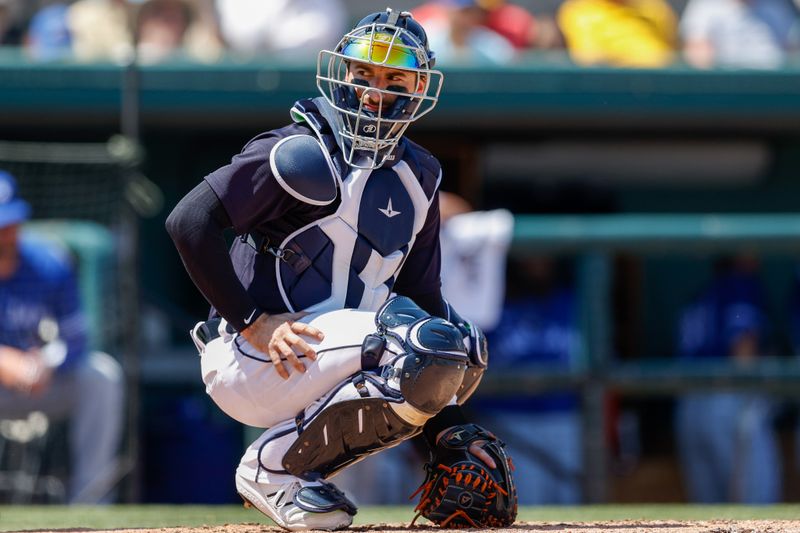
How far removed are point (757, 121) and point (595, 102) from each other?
3.62 ft

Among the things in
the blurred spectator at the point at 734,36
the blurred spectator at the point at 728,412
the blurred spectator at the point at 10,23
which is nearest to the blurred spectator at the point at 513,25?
the blurred spectator at the point at 734,36

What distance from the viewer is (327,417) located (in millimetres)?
3227

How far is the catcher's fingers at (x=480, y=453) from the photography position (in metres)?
3.43

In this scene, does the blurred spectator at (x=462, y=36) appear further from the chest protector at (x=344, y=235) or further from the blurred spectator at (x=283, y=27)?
the chest protector at (x=344, y=235)

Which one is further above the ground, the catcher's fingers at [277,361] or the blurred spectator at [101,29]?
the blurred spectator at [101,29]

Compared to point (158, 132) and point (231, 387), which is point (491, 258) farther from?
point (231, 387)

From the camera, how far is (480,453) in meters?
3.44

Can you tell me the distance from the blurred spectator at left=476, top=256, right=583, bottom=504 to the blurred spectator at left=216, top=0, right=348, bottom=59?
5.87 ft

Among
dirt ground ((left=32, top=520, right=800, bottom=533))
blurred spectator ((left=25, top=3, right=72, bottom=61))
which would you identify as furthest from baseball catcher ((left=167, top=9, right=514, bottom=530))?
blurred spectator ((left=25, top=3, right=72, bottom=61))

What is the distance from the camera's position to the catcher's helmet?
131 inches

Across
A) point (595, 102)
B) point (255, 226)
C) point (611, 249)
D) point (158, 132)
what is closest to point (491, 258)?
point (611, 249)

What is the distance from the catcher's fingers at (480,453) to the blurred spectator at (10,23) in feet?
19.0

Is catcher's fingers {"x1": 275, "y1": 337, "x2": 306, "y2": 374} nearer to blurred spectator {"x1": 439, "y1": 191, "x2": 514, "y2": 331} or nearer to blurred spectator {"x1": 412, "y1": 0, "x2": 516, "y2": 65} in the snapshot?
blurred spectator {"x1": 439, "y1": 191, "x2": 514, "y2": 331}

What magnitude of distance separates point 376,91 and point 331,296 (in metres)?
0.53
